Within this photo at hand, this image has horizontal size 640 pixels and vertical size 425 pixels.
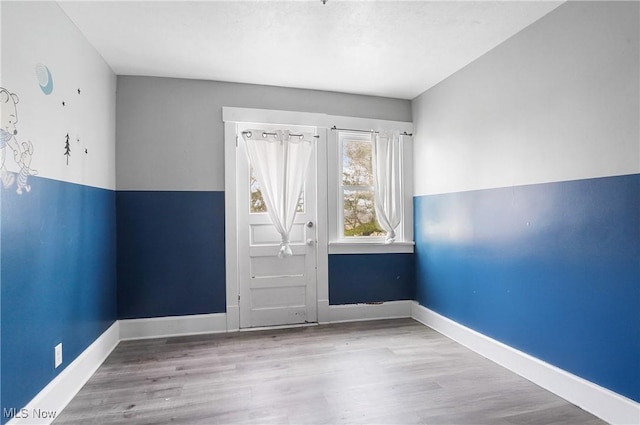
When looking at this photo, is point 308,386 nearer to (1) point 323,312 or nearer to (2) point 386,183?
(1) point 323,312

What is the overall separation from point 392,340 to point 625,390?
1699 mm

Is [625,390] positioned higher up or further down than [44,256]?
further down

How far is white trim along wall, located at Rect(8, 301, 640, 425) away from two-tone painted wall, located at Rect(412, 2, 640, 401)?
0.07 meters

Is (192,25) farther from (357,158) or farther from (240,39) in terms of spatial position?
(357,158)

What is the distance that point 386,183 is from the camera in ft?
12.6

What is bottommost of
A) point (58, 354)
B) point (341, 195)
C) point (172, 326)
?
point (172, 326)

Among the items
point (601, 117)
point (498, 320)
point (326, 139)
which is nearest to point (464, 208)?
point (498, 320)

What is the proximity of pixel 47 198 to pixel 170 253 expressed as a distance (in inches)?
55.9

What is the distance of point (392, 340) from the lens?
3.20 metres

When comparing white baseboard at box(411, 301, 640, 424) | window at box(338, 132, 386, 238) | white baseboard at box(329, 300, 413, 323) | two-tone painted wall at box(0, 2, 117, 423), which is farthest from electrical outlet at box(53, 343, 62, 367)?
white baseboard at box(411, 301, 640, 424)

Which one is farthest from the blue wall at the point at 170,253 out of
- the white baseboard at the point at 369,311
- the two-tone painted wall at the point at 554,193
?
the two-tone painted wall at the point at 554,193

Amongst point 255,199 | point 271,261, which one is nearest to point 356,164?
point 255,199

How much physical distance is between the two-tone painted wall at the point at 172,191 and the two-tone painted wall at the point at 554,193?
2150 mm
